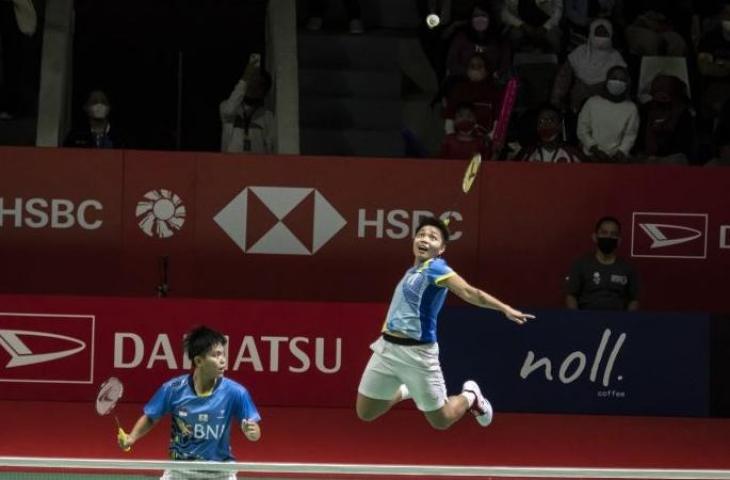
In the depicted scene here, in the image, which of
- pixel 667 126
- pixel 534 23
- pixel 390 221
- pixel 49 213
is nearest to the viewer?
pixel 49 213

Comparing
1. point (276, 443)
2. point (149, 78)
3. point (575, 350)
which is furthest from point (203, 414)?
point (149, 78)

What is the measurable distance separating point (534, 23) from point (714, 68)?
2.04 metres

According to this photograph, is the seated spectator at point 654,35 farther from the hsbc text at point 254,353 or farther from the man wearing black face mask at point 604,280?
the hsbc text at point 254,353

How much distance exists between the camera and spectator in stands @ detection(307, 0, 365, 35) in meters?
18.5

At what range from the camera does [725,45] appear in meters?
17.6

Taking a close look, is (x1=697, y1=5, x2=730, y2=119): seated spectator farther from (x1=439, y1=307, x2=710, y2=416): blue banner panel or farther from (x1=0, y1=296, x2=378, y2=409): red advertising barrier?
(x1=0, y1=296, x2=378, y2=409): red advertising barrier

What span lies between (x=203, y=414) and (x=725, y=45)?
11022mm

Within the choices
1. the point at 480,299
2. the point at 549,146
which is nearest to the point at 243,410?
the point at 480,299

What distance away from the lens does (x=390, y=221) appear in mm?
15336

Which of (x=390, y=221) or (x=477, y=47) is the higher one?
(x=477, y=47)

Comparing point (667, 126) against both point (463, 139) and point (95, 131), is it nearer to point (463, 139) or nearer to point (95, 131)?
point (463, 139)

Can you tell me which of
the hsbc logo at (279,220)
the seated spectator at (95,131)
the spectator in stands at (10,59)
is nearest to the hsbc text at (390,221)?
the hsbc logo at (279,220)

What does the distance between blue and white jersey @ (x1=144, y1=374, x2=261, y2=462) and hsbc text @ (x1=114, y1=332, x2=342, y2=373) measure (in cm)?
585

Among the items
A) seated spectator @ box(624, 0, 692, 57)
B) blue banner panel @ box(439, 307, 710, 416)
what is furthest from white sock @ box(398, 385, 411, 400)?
seated spectator @ box(624, 0, 692, 57)
